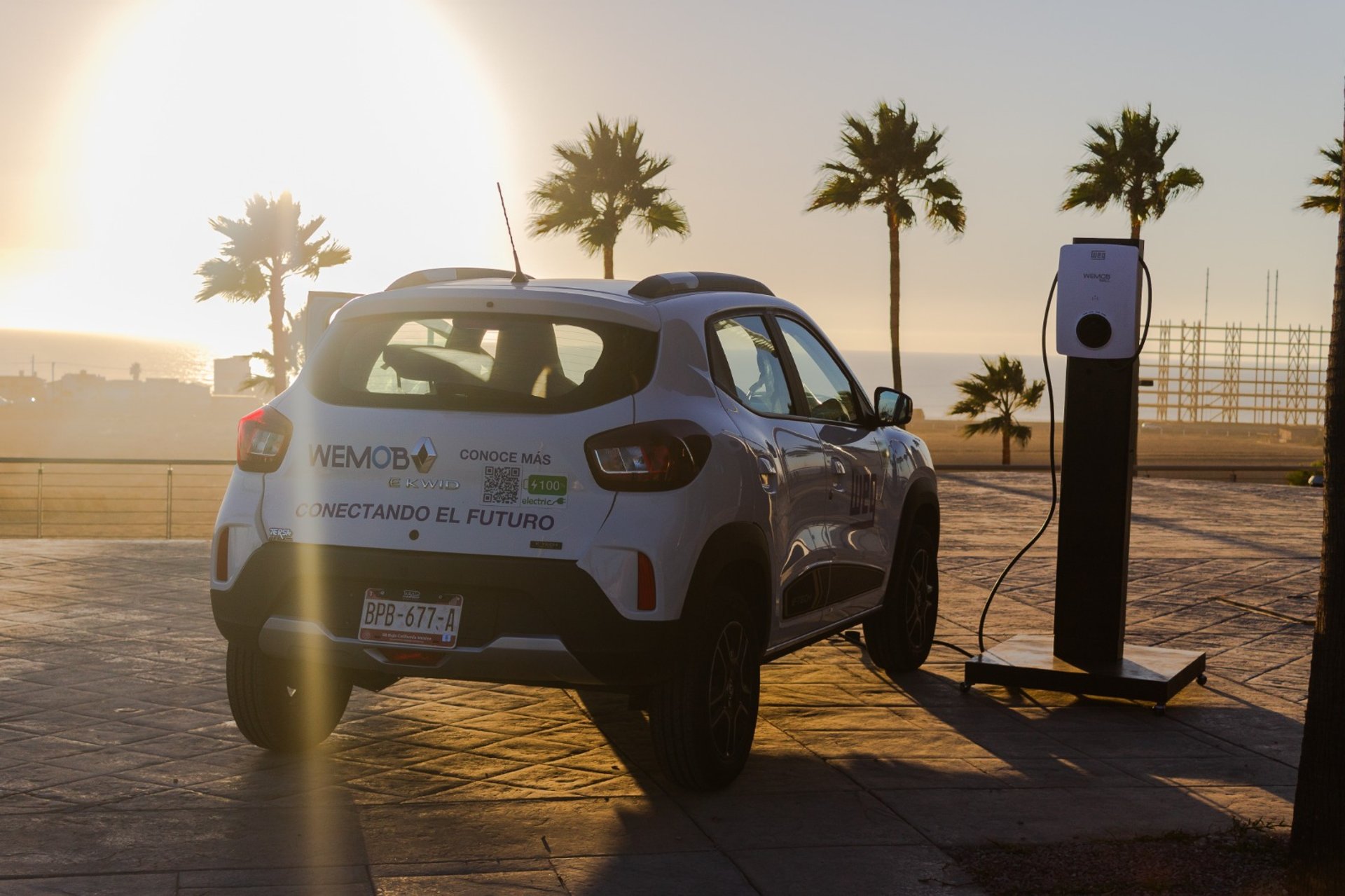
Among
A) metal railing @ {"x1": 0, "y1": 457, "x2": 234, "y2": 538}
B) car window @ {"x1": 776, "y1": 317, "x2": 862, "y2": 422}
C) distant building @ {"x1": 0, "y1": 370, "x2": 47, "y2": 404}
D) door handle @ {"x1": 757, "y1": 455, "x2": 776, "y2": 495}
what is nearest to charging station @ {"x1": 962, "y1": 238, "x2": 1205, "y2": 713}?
car window @ {"x1": 776, "y1": 317, "x2": 862, "y2": 422}

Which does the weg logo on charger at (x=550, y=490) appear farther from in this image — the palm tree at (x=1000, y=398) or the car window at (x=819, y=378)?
the palm tree at (x=1000, y=398)

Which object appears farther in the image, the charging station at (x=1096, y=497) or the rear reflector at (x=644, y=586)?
the charging station at (x=1096, y=497)

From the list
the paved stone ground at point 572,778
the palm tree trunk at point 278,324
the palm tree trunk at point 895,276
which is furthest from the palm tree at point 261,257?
the paved stone ground at point 572,778

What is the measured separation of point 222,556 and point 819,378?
2.69m

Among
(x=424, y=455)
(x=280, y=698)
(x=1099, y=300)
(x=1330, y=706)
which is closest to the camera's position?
(x=1330, y=706)

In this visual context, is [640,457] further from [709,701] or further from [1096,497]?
[1096,497]

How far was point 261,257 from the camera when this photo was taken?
1479 inches

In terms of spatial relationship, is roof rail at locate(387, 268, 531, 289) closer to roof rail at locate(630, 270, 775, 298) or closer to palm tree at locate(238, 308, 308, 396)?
roof rail at locate(630, 270, 775, 298)

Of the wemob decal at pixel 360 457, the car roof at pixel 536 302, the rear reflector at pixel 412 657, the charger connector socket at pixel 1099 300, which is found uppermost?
the charger connector socket at pixel 1099 300

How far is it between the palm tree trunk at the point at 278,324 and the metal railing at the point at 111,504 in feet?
9.93

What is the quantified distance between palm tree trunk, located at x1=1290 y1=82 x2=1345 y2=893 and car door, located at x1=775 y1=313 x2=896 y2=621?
232 cm

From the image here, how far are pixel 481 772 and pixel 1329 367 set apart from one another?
3173mm

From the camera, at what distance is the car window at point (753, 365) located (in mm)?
5582

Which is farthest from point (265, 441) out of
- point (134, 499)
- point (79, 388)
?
point (79, 388)
